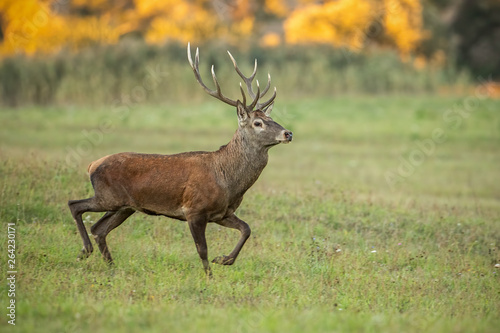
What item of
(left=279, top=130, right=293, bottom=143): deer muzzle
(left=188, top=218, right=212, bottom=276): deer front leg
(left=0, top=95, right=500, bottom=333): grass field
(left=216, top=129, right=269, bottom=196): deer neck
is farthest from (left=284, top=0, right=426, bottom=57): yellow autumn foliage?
(left=188, top=218, right=212, bottom=276): deer front leg

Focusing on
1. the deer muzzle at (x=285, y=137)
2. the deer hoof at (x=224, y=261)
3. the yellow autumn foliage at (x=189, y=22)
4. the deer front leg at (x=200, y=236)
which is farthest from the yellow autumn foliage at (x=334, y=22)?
the deer front leg at (x=200, y=236)

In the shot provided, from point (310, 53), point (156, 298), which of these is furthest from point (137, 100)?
point (156, 298)

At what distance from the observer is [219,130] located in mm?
23906

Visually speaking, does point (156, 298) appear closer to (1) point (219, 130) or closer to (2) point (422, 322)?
(2) point (422, 322)

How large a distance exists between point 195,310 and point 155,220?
4105 mm

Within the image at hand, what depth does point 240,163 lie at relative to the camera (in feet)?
29.6

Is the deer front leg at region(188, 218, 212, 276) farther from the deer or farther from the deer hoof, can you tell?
the deer hoof

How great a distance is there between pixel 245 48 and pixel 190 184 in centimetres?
2707

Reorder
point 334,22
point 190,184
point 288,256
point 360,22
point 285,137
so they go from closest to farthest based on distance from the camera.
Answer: point 190,184 → point 285,137 → point 288,256 → point 360,22 → point 334,22

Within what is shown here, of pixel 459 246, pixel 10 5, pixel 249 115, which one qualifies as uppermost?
pixel 10 5

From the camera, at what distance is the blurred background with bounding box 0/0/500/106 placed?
93.8 ft

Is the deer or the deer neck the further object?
the deer neck

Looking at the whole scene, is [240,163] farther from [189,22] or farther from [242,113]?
[189,22]

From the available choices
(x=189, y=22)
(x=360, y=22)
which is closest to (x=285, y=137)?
(x=189, y=22)
